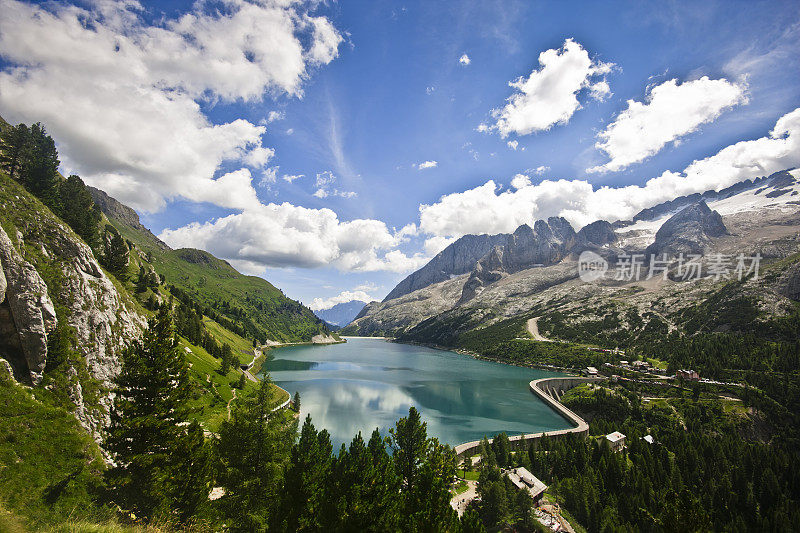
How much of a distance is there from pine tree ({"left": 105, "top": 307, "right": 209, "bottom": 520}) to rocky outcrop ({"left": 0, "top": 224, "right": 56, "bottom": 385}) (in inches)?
487

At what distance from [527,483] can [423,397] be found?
62848 mm

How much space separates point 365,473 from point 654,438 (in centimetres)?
8276

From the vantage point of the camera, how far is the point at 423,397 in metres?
109

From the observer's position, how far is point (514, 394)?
4508 inches

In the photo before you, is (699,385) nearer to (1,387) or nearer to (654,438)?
(654,438)

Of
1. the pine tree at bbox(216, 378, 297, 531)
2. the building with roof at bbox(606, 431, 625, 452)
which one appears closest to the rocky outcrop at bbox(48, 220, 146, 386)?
the pine tree at bbox(216, 378, 297, 531)

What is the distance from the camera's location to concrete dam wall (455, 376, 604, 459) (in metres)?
62.3

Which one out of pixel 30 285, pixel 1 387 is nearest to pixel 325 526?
pixel 1 387

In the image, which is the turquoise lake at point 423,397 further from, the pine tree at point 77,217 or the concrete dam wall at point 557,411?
the pine tree at point 77,217

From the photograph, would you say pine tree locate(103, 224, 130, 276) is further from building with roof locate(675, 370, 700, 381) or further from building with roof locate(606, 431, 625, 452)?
building with roof locate(675, 370, 700, 381)

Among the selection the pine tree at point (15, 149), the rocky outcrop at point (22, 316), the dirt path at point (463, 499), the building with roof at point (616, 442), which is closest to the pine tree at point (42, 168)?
the pine tree at point (15, 149)

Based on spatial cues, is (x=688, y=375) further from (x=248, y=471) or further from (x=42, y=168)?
(x=42, y=168)

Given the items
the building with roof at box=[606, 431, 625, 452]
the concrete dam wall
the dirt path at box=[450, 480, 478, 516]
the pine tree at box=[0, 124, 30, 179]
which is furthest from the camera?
the building with roof at box=[606, 431, 625, 452]

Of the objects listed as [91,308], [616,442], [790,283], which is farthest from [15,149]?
[790,283]
